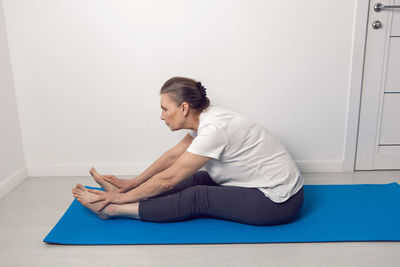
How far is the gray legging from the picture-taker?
172 centimetres

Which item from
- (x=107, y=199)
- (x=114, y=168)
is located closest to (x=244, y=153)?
(x=107, y=199)

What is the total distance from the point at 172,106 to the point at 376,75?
5.40 feet

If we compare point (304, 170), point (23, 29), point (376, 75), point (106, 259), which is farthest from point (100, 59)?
point (376, 75)

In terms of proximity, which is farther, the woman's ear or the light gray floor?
the woman's ear

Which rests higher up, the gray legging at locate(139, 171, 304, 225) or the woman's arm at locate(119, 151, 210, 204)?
the woman's arm at locate(119, 151, 210, 204)

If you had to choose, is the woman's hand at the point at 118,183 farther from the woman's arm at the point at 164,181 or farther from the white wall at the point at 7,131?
the white wall at the point at 7,131

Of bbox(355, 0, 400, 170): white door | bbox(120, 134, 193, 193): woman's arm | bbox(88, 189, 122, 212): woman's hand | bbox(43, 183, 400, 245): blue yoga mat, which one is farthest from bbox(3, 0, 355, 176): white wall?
bbox(88, 189, 122, 212): woman's hand

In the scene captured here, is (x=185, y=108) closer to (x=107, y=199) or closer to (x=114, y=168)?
(x=107, y=199)

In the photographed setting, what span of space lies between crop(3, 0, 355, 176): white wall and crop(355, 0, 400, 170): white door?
0.51 ft

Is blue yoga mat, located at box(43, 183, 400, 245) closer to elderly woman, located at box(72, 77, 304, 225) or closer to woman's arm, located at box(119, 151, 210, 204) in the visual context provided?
elderly woman, located at box(72, 77, 304, 225)

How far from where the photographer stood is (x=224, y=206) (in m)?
1.75

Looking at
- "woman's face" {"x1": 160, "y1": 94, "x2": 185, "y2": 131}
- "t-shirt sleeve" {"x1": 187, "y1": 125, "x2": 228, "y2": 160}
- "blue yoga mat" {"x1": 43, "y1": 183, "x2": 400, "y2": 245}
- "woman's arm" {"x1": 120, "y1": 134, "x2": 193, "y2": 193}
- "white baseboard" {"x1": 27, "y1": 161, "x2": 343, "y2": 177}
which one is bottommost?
"white baseboard" {"x1": 27, "y1": 161, "x2": 343, "y2": 177}

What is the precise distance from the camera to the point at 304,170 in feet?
8.65

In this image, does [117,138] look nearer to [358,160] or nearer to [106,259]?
[106,259]
